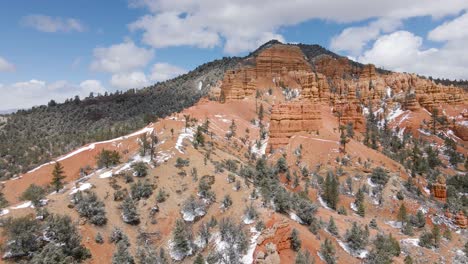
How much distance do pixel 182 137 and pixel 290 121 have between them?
96.6 ft

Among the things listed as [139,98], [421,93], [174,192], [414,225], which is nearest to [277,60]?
[421,93]

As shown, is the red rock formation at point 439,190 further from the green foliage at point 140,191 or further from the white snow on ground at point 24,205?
the white snow on ground at point 24,205

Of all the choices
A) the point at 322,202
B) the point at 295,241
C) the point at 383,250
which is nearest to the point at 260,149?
the point at 322,202

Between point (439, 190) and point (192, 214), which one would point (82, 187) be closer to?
point (192, 214)

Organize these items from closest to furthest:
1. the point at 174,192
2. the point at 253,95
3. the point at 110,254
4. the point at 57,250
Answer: the point at 57,250 → the point at 110,254 → the point at 174,192 → the point at 253,95

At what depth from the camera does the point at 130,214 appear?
1697 inches

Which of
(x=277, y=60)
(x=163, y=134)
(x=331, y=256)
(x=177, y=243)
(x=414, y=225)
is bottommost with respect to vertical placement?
(x=414, y=225)

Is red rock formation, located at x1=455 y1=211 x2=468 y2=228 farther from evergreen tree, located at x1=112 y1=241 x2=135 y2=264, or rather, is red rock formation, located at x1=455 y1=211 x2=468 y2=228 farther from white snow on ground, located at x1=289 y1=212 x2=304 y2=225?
evergreen tree, located at x1=112 y1=241 x2=135 y2=264

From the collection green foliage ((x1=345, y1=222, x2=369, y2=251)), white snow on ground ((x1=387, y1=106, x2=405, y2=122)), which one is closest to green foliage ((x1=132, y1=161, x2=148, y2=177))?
green foliage ((x1=345, y1=222, x2=369, y2=251))

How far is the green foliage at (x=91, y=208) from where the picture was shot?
4131 cm

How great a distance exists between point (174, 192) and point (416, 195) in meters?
41.3

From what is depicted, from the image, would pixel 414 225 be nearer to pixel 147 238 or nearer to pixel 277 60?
pixel 147 238

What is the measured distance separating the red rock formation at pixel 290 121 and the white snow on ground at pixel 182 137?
2050 centimetres

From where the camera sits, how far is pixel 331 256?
39.6 meters
